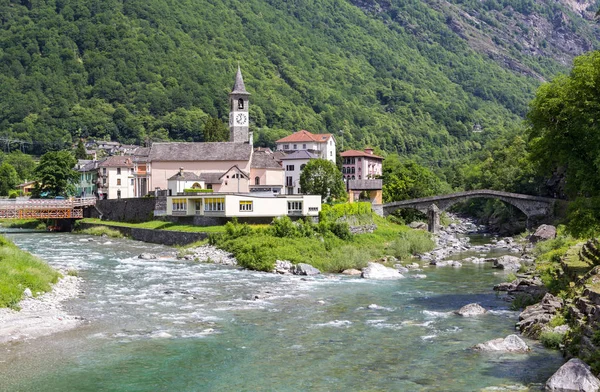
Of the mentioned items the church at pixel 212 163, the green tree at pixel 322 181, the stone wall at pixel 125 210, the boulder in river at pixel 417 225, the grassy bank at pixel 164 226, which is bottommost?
the boulder in river at pixel 417 225

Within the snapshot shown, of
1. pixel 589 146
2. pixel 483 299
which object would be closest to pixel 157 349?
pixel 483 299

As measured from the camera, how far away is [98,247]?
235 ft

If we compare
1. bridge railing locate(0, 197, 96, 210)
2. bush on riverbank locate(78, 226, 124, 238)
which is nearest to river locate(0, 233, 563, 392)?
bush on riverbank locate(78, 226, 124, 238)

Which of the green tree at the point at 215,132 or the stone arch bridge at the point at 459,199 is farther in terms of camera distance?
the green tree at the point at 215,132

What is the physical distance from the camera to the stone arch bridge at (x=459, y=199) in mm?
89625

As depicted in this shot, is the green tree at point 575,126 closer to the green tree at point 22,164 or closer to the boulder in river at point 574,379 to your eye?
the boulder in river at point 574,379

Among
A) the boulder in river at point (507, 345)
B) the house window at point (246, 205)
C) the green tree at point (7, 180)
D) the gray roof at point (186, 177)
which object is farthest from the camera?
the green tree at point (7, 180)

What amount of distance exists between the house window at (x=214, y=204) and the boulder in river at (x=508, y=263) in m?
26.7

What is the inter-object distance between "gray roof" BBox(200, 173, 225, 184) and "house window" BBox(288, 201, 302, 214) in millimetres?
20334

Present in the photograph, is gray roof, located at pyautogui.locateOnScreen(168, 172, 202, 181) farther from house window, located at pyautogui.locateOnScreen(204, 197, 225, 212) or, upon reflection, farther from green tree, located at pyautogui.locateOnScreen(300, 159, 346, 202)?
house window, located at pyautogui.locateOnScreen(204, 197, 225, 212)

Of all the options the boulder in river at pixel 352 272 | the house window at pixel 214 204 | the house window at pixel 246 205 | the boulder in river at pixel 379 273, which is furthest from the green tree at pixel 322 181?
the boulder in river at pixel 379 273

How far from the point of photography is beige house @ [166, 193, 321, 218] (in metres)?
69.0

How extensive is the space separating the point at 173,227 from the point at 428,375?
53.9 meters

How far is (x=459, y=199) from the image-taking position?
94.7 meters
